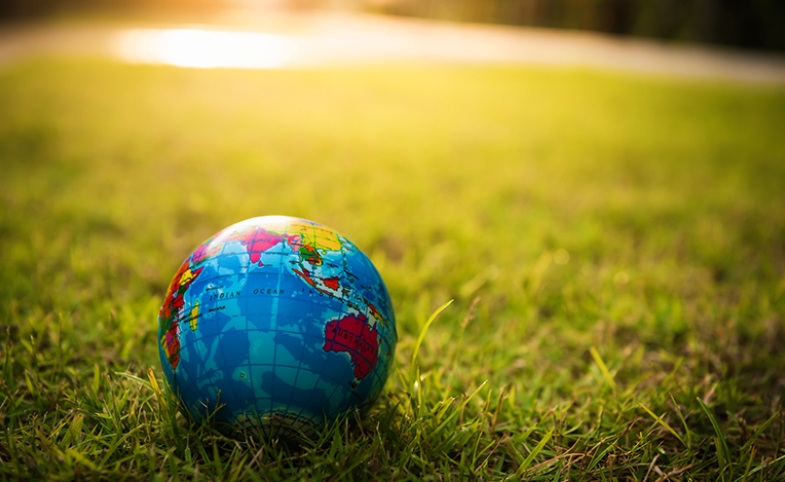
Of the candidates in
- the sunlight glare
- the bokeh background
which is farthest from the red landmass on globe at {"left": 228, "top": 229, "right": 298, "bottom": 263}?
the sunlight glare

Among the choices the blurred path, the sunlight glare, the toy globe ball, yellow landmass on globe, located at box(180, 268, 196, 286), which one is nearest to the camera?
the toy globe ball

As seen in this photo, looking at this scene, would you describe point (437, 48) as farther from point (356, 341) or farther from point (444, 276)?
point (356, 341)

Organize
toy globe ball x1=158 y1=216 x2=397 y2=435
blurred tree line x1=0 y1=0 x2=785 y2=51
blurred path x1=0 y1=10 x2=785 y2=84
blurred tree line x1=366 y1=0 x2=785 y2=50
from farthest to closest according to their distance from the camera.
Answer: blurred tree line x1=0 y1=0 x2=785 y2=51
blurred tree line x1=366 y1=0 x2=785 y2=50
blurred path x1=0 y1=10 x2=785 y2=84
toy globe ball x1=158 y1=216 x2=397 y2=435

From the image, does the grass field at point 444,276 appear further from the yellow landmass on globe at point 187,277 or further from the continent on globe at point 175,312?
the yellow landmass on globe at point 187,277

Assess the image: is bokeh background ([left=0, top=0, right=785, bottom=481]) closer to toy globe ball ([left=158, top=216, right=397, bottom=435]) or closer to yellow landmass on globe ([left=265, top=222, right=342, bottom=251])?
toy globe ball ([left=158, top=216, right=397, bottom=435])

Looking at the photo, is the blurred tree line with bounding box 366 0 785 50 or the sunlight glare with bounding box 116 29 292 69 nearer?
the sunlight glare with bounding box 116 29 292 69

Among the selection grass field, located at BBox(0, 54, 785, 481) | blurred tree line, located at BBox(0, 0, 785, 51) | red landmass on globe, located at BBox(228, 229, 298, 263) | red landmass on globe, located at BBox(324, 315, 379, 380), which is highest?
blurred tree line, located at BBox(0, 0, 785, 51)
